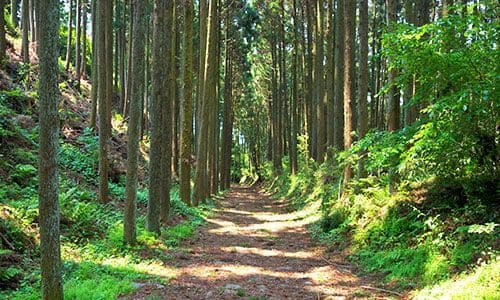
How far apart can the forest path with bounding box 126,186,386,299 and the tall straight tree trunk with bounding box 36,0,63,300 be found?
4.57 feet

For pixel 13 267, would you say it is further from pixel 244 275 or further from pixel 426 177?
pixel 426 177

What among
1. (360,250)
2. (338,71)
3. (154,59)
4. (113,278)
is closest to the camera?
(113,278)

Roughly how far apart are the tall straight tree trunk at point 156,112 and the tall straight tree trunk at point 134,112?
1.21 meters

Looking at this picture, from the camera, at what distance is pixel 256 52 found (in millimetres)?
37812

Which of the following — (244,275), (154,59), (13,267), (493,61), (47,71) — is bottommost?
(244,275)

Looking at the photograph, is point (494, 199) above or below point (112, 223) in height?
above

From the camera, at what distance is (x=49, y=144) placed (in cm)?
452

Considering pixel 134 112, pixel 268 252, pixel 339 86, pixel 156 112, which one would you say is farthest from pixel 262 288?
pixel 339 86

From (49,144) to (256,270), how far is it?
4463 mm

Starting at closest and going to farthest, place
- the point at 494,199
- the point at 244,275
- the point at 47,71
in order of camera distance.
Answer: the point at 47,71, the point at 494,199, the point at 244,275

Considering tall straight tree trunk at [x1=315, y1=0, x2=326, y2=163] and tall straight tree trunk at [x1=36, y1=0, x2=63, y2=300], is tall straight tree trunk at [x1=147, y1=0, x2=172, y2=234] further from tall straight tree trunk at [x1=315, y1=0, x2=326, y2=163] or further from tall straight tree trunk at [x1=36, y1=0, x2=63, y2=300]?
tall straight tree trunk at [x1=315, y1=0, x2=326, y2=163]

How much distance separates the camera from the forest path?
6.14 meters

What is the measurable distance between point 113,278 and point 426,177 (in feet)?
20.2

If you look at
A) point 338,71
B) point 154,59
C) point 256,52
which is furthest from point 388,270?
point 256,52
